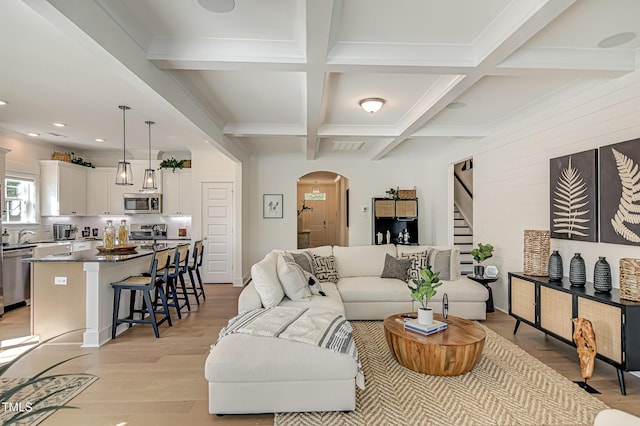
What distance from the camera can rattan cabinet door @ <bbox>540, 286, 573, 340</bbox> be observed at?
3238 mm

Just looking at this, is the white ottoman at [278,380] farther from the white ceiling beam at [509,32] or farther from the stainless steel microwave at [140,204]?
the stainless steel microwave at [140,204]

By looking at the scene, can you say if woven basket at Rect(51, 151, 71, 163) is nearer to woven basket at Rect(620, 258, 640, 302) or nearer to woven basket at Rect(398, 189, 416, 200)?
woven basket at Rect(398, 189, 416, 200)

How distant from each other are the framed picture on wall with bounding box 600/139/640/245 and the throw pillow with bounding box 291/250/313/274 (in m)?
3.15

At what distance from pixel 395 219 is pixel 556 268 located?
4.30 m

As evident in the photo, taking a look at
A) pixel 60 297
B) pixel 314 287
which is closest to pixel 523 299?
pixel 314 287

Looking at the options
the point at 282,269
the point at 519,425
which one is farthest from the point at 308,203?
the point at 519,425

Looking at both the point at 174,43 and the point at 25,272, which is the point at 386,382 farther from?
the point at 25,272

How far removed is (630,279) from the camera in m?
2.79

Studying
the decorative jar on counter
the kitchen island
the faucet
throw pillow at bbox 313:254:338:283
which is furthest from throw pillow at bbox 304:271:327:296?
the faucet

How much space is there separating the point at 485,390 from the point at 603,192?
2.16 m

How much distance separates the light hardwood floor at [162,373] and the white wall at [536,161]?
87cm

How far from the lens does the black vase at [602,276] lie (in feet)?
10.1

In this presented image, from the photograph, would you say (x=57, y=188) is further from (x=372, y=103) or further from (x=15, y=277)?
Answer: (x=372, y=103)

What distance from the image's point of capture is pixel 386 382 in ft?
9.66
